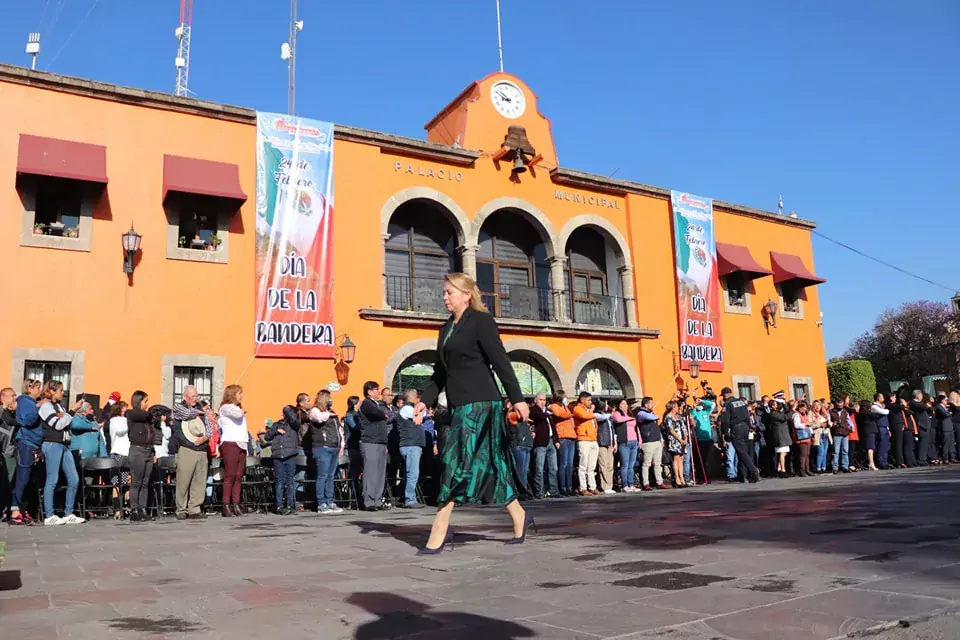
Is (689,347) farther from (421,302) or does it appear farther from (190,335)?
(190,335)

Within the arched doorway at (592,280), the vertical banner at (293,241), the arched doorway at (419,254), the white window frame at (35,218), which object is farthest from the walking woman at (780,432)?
the white window frame at (35,218)

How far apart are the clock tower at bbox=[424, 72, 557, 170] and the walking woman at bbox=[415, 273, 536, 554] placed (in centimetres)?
1379

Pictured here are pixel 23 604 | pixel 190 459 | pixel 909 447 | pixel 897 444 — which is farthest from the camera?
pixel 909 447

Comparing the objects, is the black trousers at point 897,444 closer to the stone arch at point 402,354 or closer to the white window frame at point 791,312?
the white window frame at point 791,312

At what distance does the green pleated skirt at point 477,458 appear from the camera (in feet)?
16.9

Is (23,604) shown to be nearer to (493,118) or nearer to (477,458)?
(477,458)

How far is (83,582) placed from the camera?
448 centimetres

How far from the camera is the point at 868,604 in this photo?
9.97 feet

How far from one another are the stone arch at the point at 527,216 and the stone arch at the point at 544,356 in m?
2.49

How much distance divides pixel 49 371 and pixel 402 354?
6.57m

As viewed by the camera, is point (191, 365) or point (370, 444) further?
point (191, 365)

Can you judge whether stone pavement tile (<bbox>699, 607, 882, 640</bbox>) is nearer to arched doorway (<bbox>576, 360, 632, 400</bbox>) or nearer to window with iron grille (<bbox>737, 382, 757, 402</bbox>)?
arched doorway (<bbox>576, 360, 632, 400</bbox>)

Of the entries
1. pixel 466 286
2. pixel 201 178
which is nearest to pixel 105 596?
pixel 466 286

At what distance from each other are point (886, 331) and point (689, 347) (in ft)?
118
